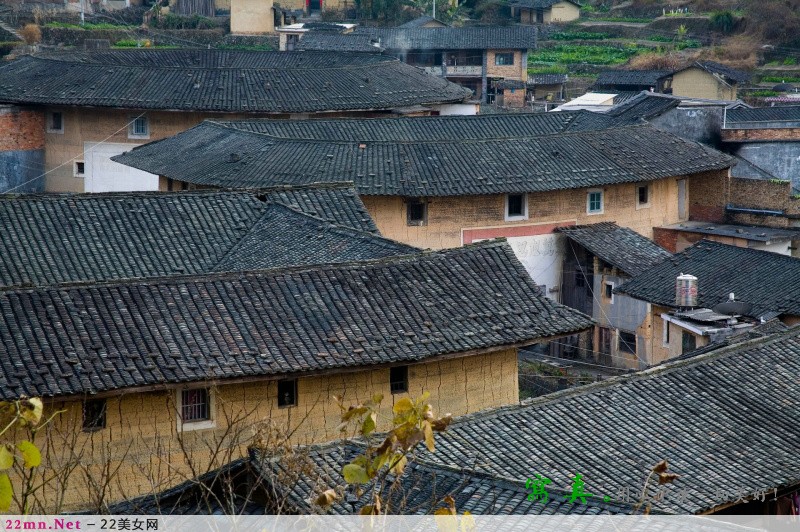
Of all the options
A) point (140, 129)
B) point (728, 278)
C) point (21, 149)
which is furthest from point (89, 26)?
point (728, 278)

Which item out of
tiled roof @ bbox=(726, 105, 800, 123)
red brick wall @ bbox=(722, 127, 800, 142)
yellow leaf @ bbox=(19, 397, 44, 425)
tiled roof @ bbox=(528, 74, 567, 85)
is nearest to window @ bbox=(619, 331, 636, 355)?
red brick wall @ bbox=(722, 127, 800, 142)

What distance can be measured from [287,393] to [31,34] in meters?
41.9

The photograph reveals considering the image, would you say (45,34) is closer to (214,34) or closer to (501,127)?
(214,34)

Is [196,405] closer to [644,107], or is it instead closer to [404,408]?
[404,408]

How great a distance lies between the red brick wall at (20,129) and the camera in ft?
124

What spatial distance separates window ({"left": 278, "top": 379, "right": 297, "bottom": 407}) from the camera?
1569 cm

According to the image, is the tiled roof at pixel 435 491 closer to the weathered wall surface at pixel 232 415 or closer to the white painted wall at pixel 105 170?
the weathered wall surface at pixel 232 415

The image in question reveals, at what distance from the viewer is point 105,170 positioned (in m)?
37.4

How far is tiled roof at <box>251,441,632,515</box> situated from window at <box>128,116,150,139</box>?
87.2 feet

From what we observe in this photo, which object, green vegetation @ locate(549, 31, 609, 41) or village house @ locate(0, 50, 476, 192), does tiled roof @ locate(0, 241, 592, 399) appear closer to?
village house @ locate(0, 50, 476, 192)

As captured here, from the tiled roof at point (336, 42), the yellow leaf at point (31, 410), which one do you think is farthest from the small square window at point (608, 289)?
the tiled roof at point (336, 42)

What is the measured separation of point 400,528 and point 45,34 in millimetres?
49026

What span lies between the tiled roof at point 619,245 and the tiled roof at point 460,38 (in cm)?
2598

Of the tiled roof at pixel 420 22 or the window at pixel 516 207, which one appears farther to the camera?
the tiled roof at pixel 420 22
